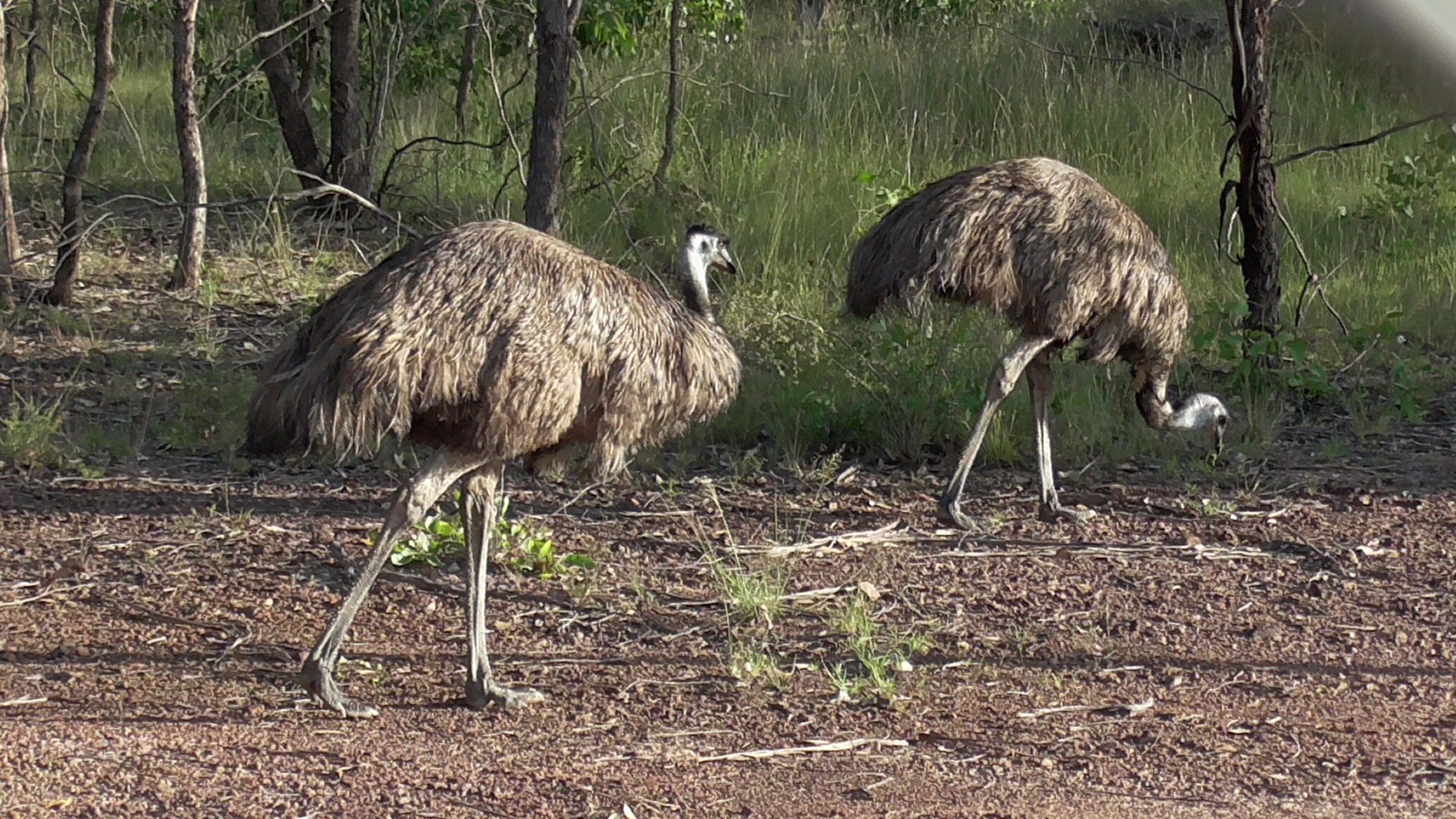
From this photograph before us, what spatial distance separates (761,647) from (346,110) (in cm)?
547

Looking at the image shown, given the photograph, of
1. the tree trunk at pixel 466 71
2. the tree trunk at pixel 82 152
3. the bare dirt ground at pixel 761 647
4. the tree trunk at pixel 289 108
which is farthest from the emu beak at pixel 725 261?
the tree trunk at pixel 466 71

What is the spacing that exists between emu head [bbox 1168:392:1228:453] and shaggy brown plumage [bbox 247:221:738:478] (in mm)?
2716

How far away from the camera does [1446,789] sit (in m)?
3.71

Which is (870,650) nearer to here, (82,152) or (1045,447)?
(1045,447)

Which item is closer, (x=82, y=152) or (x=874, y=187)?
(x=82, y=152)

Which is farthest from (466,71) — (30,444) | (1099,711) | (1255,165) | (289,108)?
(1099,711)

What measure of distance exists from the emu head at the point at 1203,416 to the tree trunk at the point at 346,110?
4.71 m

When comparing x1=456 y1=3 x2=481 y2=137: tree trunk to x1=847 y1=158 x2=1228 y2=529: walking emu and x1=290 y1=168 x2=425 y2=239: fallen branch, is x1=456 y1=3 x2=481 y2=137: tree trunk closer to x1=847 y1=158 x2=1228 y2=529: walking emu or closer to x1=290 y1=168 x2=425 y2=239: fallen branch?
x1=290 y1=168 x2=425 y2=239: fallen branch

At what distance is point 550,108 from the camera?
6379 millimetres

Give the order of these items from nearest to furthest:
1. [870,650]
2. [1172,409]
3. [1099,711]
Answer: [1099,711], [870,650], [1172,409]

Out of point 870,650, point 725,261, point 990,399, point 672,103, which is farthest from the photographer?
point 672,103

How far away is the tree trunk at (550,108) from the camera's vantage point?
20.4ft

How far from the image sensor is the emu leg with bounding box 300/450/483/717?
4102 millimetres

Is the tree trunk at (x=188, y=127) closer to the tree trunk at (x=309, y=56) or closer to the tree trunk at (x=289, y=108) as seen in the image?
the tree trunk at (x=289, y=108)
